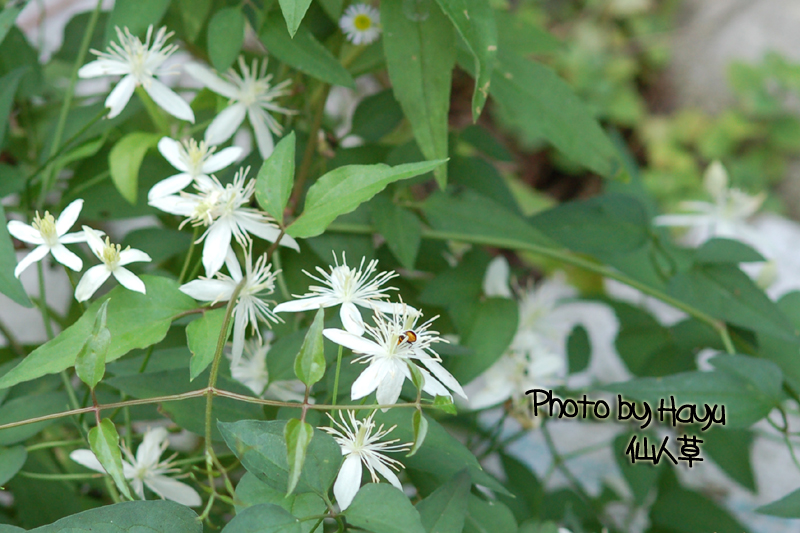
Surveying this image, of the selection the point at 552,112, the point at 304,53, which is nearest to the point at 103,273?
the point at 304,53

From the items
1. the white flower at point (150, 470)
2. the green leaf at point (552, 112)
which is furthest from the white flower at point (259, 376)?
the green leaf at point (552, 112)

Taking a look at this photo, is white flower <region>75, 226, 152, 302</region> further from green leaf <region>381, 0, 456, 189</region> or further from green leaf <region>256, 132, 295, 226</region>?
green leaf <region>381, 0, 456, 189</region>

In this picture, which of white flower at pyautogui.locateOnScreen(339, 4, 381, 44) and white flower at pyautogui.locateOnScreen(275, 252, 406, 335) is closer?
white flower at pyautogui.locateOnScreen(275, 252, 406, 335)

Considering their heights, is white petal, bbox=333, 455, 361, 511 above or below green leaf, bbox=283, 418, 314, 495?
below

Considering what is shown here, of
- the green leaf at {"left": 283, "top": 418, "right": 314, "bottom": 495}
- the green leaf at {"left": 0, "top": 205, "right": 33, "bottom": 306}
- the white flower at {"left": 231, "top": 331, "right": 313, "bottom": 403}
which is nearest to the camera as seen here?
the green leaf at {"left": 283, "top": 418, "right": 314, "bottom": 495}

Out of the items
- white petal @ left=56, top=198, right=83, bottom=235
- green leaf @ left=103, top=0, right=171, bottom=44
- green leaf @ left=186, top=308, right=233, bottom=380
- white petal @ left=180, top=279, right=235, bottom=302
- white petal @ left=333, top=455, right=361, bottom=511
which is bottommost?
white petal @ left=333, top=455, right=361, bottom=511

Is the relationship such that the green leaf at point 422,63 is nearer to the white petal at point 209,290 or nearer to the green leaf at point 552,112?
the green leaf at point 552,112

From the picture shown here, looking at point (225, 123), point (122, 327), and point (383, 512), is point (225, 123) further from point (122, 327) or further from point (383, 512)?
point (383, 512)

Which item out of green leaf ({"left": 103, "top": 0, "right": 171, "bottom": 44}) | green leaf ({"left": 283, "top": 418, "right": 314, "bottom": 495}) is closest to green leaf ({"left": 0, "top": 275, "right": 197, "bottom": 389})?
green leaf ({"left": 283, "top": 418, "right": 314, "bottom": 495})
